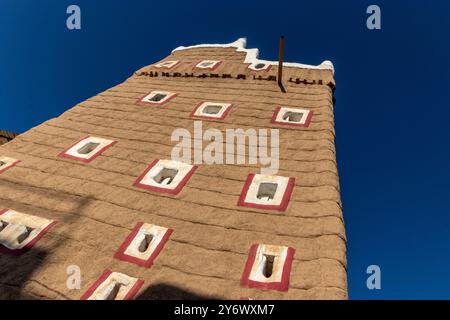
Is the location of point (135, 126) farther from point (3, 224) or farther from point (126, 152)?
point (3, 224)

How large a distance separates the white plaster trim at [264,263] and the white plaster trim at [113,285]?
2.19 meters

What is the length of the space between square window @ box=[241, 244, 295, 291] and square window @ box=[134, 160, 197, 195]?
2.82m

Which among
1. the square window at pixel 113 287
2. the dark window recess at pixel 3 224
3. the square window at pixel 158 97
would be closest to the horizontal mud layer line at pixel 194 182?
the dark window recess at pixel 3 224

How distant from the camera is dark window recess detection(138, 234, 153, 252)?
7082 mm

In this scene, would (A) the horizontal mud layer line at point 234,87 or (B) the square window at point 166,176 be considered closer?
(B) the square window at point 166,176

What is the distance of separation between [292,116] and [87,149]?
22.4 feet

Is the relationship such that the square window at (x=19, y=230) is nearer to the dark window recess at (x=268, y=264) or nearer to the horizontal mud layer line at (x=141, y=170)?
the horizontal mud layer line at (x=141, y=170)

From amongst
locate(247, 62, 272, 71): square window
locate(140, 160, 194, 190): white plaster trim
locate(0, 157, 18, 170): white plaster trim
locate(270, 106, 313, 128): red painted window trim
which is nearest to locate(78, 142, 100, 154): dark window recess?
locate(0, 157, 18, 170): white plaster trim

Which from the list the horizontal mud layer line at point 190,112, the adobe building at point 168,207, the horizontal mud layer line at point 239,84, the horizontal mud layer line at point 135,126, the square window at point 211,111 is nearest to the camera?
the adobe building at point 168,207

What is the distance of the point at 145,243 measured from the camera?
723 centimetres

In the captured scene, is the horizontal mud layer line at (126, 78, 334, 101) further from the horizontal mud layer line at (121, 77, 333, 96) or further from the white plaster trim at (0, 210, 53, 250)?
the white plaster trim at (0, 210, 53, 250)

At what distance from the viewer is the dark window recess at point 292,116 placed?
11622mm

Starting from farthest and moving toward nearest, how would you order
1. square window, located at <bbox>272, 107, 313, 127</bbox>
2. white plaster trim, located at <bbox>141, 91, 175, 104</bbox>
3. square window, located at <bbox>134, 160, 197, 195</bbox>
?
white plaster trim, located at <bbox>141, 91, 175, 104</bbox> → square window, located at <bbox>272, 107, 313, 127</bbox> → square window, located at <bbox>134, 160, 197, 195</bbox>
